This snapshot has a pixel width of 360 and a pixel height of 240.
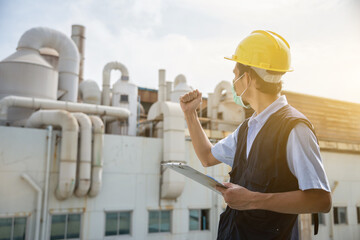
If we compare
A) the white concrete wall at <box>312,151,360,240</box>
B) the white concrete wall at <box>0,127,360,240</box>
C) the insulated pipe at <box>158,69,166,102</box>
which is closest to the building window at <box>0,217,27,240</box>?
the white concrete wall at <box>0,127,360,240</box>

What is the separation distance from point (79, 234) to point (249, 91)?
34.5 feet

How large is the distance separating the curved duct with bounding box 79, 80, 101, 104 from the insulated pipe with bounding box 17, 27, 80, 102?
3.80 feet

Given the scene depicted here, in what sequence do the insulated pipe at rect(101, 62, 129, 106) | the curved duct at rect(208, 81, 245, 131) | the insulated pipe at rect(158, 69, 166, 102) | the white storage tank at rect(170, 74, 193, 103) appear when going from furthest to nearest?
the insulated pipe at rect(158, 69, 166, 102)
the white storage tank at rect(170, 74, 193, 103)
the insulated pipe at rect(101, 62, 129, 106)
the curved duct at rect(208, 81, 245, 131)

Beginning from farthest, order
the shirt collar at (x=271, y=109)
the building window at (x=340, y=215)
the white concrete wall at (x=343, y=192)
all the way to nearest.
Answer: the building window at (x=340, y=215), the white concrete wall at (x=343, y=192), the shirt collar at (x=271, y=109)

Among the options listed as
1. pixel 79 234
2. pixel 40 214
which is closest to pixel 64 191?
pixel 40 214

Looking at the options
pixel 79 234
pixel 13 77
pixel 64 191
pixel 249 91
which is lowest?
pixel 79 234

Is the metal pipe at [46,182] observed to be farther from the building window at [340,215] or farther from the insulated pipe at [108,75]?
the building window at [340,215]

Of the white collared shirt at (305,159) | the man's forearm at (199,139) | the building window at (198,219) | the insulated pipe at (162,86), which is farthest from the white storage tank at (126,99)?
the white collared shirt at (305,159)

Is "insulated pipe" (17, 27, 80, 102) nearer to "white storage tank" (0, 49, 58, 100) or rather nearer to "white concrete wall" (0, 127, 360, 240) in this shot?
"white storage tank" (0, 49, 58, 100)

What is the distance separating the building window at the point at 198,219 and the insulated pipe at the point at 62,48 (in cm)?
850

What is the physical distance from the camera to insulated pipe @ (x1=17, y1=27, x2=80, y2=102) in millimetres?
14195

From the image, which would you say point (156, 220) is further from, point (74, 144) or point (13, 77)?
point (13, 77)

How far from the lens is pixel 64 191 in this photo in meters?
9.92

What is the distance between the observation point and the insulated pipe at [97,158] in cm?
1053
